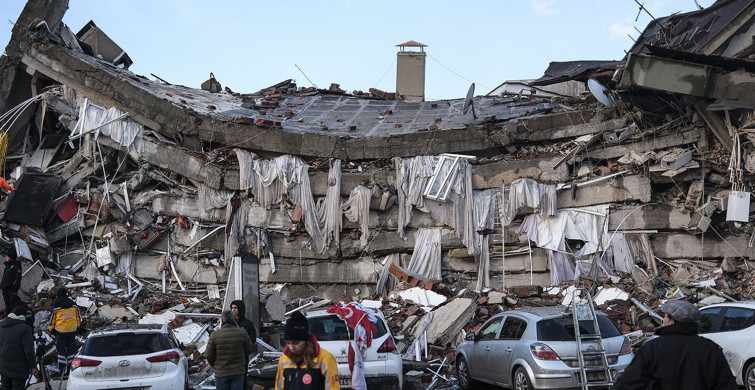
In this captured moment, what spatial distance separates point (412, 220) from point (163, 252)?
6.94 metres

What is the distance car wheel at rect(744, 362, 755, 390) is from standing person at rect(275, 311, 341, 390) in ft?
21.4

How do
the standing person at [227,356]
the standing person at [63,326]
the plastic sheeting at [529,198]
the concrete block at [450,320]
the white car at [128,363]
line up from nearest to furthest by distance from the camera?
the standing person at [227,356] → the white car at [128,363] → the standing person at [63,326] → the concrete block at [450,320] → the plastic sheeting at [529,198]

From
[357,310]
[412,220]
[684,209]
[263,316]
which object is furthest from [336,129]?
[357,310]

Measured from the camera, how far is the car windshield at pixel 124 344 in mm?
10352

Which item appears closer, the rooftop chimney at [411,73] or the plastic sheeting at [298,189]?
the plastic sheeting at [298,189]

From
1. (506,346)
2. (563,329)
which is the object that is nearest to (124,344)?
(506,346)

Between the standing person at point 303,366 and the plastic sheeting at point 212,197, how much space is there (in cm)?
1509

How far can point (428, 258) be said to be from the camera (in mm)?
19641

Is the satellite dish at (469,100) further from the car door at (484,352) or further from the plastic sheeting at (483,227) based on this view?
the car door at (484,352)

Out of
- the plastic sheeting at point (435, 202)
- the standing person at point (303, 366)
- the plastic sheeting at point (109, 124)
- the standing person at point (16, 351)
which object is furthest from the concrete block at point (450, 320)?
the plastic sheeting at point (109, 124)

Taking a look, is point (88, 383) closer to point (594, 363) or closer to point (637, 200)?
point (594, 363)

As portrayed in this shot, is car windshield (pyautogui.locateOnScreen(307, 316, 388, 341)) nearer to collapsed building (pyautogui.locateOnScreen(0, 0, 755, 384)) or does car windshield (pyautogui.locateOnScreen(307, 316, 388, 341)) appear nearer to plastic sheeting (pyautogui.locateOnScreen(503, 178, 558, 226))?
collapsed building (pyautogui.locateOnScreen(0, 0, 755, 384))

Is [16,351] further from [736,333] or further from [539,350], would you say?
[736,333]

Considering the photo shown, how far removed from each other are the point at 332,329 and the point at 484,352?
2.38 m
